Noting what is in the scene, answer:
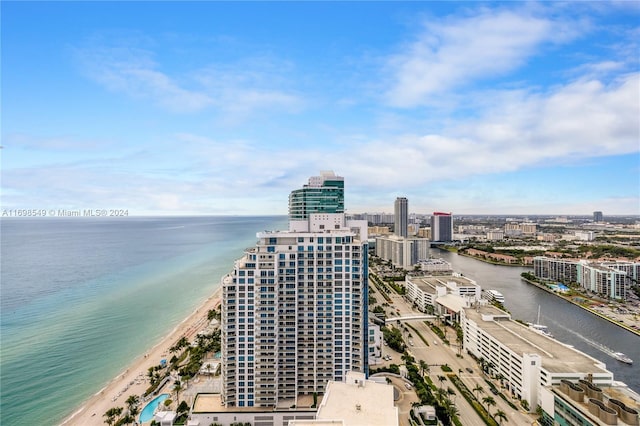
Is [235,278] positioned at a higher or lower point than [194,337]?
higher

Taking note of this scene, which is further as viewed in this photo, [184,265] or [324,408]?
[184,265]

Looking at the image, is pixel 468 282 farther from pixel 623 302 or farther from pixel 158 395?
pixel 158 395

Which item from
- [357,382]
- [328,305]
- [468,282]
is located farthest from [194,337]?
[468,282]

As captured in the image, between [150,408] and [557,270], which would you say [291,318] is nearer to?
[150,408]

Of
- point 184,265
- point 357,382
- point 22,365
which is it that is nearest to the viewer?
point 357,382

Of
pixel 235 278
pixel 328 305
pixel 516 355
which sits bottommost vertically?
pixel 516 355

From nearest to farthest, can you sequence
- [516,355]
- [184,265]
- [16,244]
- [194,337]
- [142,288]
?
1. [516,355]
2. [194,337]
3. [142,288]
4. [184,265]
5. [16,244]

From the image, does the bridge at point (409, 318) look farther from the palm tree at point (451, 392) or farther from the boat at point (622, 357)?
the boat at point (622, 357)
